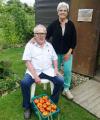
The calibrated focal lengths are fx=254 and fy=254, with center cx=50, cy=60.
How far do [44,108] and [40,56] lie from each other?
95 centimetres

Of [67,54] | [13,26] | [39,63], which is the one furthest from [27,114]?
[13,26]

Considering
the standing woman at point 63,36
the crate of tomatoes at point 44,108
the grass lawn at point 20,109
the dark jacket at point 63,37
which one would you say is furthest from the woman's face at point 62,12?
the grass lawn at point 20,109

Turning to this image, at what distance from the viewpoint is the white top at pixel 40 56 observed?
4633 mm

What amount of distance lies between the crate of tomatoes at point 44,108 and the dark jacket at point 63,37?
3.51 ft

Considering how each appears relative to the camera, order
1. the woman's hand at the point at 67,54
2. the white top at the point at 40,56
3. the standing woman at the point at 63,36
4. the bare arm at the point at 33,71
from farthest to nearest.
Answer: the woman's hand at the point at 67,54 < the standing woman at the point at 63,36 < the white top at the point at 40,56 < the bare arm at the point at 33,71

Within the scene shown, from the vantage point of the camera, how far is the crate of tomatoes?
4.26 m

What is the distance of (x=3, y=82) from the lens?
19.0 ft

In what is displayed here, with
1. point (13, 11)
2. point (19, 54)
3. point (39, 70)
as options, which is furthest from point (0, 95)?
point (13, 11)

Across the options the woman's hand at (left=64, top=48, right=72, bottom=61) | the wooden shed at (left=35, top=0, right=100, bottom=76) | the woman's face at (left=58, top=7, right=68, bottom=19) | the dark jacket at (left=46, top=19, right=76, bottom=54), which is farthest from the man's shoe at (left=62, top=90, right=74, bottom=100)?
the woman's face at (left=58, top=7, right=68, bottom=19)

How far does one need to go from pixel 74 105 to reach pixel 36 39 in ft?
5.07

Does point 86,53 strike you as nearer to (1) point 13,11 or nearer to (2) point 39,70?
(2) point 39,70

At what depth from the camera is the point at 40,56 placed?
4.67m

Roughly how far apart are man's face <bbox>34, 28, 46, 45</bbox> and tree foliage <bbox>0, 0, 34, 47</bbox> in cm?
515

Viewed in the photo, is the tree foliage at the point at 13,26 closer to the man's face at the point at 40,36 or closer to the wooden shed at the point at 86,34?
the wooden shed at the point at 86,34
